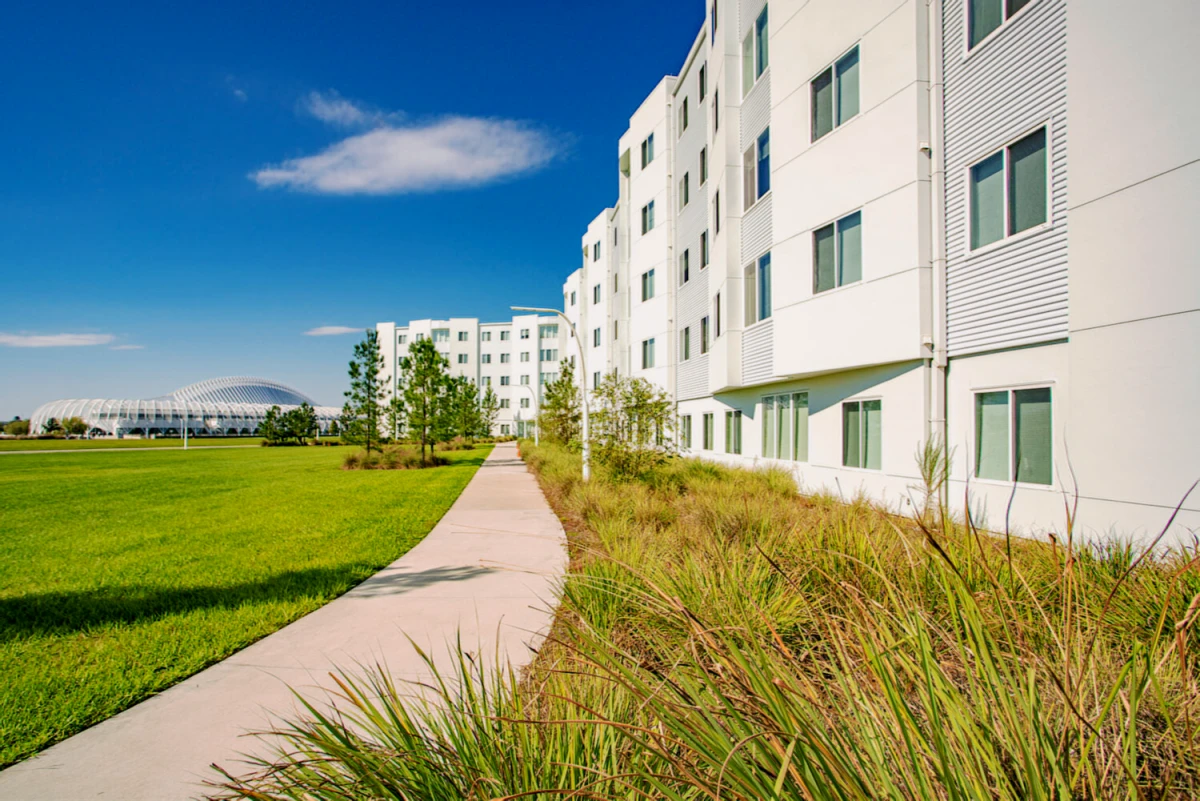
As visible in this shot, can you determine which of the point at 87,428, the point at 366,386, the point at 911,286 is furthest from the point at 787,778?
the point at 87,428

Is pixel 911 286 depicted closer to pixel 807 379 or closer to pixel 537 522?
pixel 807 379

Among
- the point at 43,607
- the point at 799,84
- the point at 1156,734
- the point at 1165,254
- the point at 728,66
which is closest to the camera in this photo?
the point at 1156,734

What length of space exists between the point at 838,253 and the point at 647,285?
53.5 feet

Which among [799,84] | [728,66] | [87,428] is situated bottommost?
[87,428]

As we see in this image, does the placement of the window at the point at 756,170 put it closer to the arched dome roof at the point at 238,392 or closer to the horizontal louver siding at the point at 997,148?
the horizontal louver siding at the point at 997,148

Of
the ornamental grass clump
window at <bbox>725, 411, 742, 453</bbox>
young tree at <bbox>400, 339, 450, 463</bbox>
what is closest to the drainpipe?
the ornamental grass clump

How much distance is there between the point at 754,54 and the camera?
660 inches

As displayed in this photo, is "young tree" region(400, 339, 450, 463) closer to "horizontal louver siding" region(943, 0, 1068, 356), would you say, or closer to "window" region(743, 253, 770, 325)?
"window" region(743, 253, 770, 325)

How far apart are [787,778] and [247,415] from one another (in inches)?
6322

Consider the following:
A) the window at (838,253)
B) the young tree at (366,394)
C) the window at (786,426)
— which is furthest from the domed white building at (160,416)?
the window at (838,253)

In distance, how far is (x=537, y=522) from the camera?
12.0 m

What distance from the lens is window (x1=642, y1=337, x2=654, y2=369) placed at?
28.5 m

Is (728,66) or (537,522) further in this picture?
(728,66)

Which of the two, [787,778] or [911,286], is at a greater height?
[911,286]
